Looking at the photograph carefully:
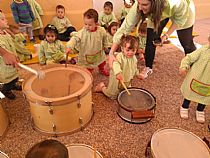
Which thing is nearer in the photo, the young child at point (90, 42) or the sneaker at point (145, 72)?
the young child at point (90, 42)

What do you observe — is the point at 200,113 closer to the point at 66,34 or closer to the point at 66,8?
the point at 66,34

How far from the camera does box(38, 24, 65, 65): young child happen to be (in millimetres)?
2234

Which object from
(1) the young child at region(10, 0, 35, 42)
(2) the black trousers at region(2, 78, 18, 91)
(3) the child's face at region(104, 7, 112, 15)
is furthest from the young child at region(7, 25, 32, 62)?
(3) the child's face at region(104, 7, 112, 15)

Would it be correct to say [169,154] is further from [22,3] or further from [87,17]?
[22,3]

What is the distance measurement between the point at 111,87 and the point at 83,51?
47cm

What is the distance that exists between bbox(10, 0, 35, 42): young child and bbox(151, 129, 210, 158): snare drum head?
2.28 meters

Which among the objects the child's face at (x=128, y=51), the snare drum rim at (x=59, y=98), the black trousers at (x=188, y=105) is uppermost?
the child's face at (x=128, y=51)

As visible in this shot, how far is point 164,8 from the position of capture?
65.6 inches

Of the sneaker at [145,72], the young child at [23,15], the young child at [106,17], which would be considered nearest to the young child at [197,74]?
the sneaker at [145,72]

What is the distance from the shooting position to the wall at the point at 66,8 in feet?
9.70

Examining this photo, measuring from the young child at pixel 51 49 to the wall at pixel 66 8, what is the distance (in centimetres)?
92

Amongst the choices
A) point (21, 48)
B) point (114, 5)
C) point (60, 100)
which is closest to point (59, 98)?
point (60, 100)

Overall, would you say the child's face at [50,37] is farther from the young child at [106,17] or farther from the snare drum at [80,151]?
the snare drum at [80,151]

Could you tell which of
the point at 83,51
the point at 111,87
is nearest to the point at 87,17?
the point at 83,51
